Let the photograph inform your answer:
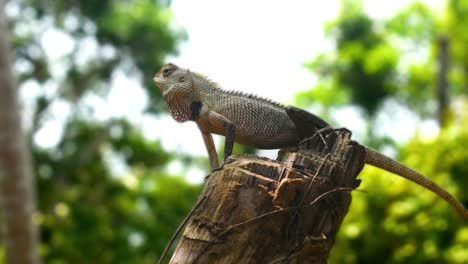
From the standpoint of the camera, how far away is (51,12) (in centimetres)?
1714

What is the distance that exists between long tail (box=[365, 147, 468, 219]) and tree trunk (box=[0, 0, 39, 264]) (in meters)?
5.88

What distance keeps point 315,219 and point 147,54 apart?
14.8 metres

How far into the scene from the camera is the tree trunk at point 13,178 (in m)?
8.04

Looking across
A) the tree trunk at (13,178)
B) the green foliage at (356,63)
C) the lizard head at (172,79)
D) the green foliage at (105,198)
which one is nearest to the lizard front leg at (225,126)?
the lizard head at (172,79)

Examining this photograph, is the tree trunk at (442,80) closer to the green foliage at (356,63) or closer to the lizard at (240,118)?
the green foliage at (356,63)

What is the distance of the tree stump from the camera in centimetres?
260

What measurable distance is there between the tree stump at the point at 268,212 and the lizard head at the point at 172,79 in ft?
2.46

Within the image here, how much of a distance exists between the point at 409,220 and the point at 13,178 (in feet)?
16.3

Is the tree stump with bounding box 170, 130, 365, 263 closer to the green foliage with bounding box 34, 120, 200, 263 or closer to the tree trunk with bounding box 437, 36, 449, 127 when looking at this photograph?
the tree trunk with bounding box 437, 36, 449, 127

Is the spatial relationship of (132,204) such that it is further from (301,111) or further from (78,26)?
(301,111)

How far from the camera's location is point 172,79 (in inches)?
134

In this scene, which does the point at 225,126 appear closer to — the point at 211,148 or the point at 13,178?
the point at 211,148

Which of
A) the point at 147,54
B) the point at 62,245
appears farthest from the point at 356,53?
the point at 62,245

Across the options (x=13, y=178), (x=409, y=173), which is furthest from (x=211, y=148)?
(x=13, y=178)
